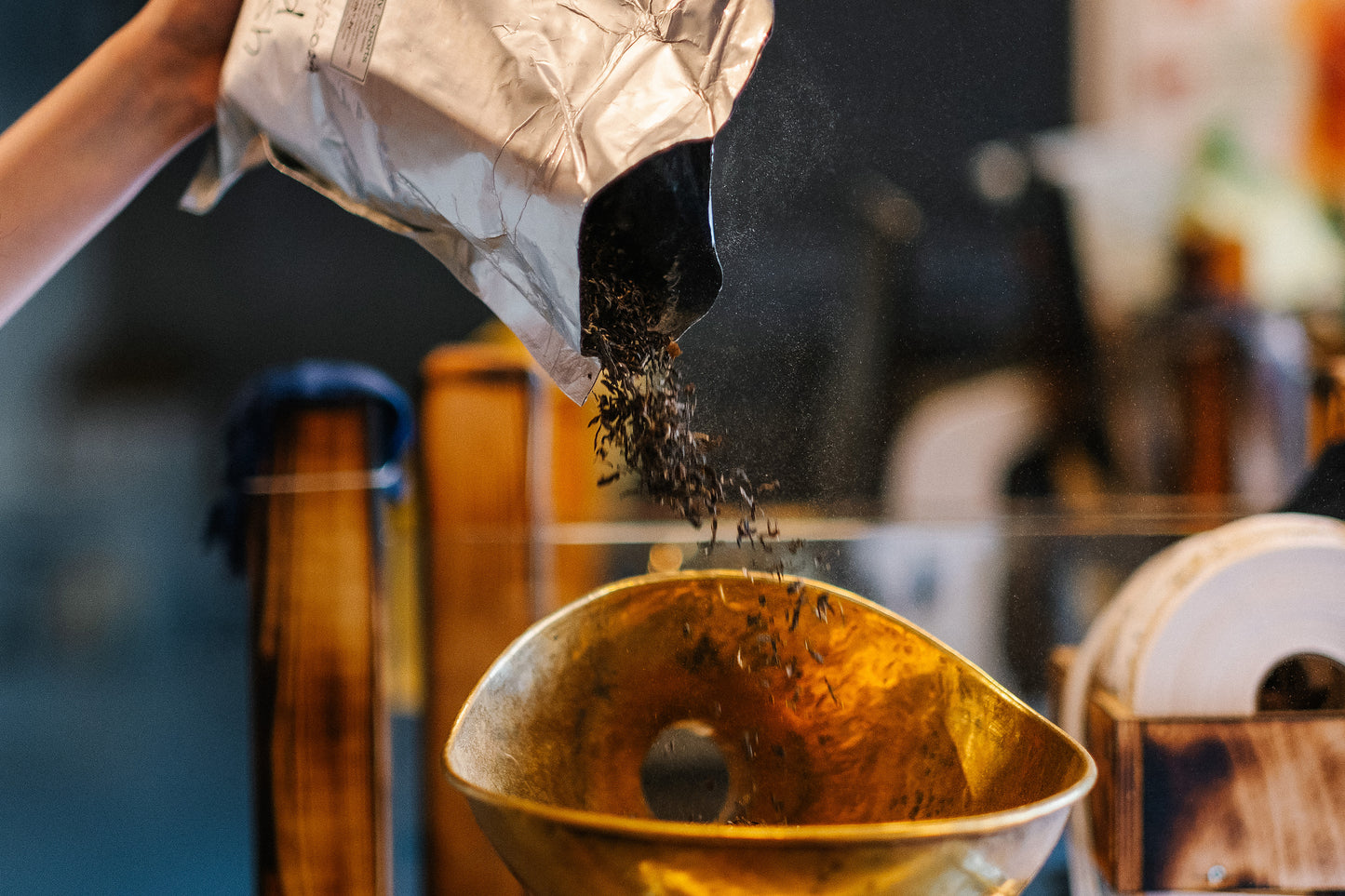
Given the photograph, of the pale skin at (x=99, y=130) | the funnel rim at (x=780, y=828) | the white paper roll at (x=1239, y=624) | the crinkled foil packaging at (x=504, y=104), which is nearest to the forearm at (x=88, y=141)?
the pale skin at (x=99, y=130)

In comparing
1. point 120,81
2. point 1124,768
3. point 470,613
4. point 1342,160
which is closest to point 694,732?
point 1124,768

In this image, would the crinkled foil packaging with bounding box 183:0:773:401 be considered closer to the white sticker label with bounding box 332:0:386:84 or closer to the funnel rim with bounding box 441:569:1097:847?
the white sticker label with bounding box 332:0:386:84

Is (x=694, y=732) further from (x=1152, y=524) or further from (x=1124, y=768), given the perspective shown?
(x=1152, y=524)

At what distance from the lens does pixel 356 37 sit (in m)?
0.48

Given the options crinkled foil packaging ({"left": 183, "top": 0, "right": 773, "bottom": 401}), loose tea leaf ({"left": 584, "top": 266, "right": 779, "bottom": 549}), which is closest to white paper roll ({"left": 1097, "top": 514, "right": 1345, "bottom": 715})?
loose tea leaf ({"left": 584, "top": 266, "right": 779, "bottom": 549})

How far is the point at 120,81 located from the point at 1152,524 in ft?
2.91

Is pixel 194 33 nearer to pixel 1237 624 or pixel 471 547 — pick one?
pixel 471 547

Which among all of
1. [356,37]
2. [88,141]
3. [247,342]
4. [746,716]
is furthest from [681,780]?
[247,342]

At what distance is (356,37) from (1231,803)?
0.67 m

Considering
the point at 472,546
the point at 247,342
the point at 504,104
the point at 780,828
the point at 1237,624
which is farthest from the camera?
the point at 247,342

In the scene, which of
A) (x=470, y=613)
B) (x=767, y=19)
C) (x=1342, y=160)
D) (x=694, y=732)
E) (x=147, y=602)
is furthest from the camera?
(x=147, y=602)

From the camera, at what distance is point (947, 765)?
20.8 inches

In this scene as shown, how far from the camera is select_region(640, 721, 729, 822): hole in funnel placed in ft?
1.92

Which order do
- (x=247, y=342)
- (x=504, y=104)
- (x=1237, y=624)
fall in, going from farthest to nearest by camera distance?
(x=247, y=342)
(x=1237, y=624)
(x=504, y=104)
